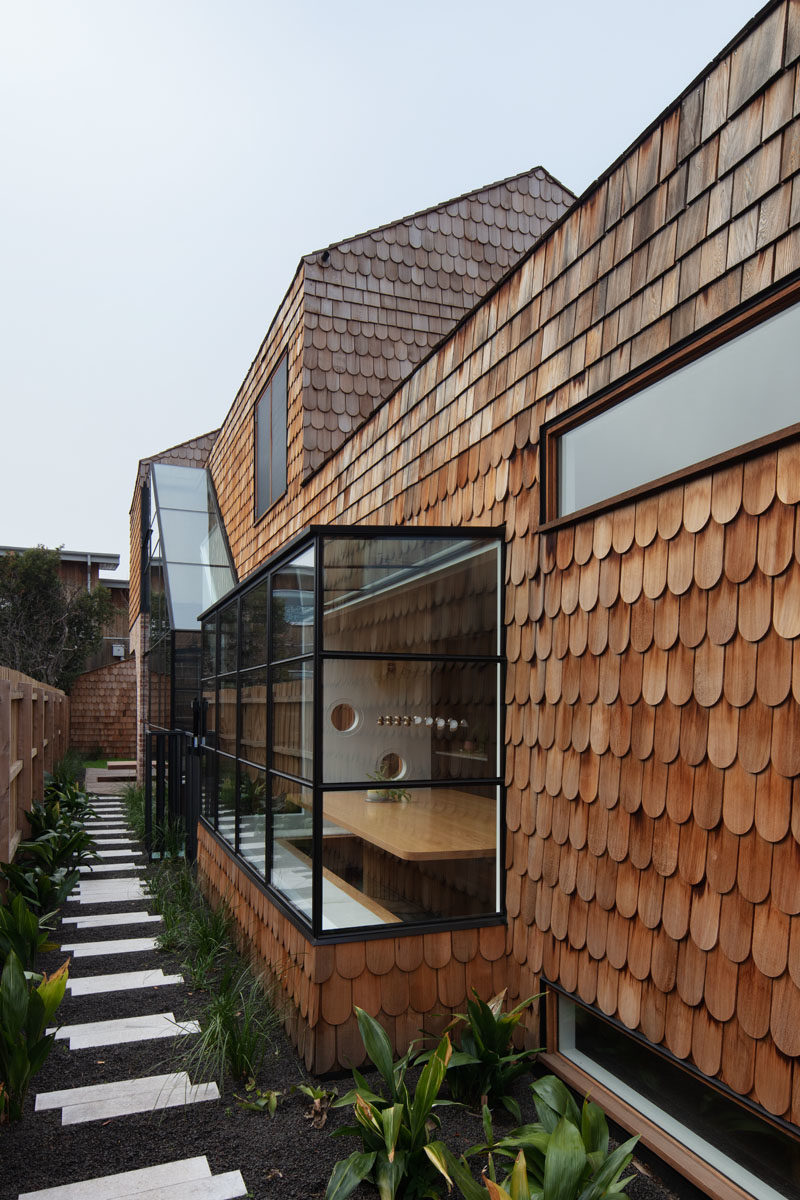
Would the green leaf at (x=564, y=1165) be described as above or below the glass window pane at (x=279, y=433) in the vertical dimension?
below

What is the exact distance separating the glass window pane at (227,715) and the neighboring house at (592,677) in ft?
1.65

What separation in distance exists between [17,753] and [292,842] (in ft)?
11.1

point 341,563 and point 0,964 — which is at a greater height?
point 341,563

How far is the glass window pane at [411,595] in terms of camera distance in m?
3.78

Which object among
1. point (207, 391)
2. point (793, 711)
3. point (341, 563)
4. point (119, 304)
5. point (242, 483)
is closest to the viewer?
point (793, 711)

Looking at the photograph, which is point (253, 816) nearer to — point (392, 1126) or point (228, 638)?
point (228, 638)

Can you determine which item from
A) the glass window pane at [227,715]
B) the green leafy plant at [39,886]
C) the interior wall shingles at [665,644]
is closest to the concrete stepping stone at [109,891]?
the green leafy plant at [39,886]

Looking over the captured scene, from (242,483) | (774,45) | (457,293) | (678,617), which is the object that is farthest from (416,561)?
(242,483)

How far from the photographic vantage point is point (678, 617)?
269 centimetres

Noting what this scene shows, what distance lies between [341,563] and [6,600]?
57.0 feet

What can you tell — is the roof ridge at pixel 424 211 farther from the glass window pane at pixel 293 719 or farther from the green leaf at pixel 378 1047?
the green leaf at pixel 378 1047

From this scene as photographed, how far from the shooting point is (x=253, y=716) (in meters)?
5.16

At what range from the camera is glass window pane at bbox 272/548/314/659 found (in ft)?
12.8

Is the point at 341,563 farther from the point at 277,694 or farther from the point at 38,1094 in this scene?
the point at 38,1094
